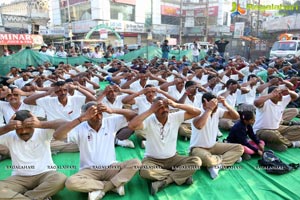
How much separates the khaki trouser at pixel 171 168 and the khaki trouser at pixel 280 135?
179cm

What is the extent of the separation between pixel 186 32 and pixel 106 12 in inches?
601

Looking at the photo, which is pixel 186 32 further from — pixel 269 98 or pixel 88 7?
pixel 269 98

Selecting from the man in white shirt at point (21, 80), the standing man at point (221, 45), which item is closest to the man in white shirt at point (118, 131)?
the man in white shirt at point (21, 80)

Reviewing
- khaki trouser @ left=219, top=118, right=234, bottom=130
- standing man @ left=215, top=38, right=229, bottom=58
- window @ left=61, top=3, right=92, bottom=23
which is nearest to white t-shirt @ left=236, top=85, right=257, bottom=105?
khaki trouser @ left=219, top=118, right=234, bottom=130

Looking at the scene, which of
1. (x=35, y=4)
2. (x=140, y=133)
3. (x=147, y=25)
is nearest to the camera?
(x=140, y=133)

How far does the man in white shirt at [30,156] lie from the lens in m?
2.92

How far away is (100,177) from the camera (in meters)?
3.29

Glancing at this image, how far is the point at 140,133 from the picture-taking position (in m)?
4.98

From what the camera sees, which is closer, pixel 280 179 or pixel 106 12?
pixel 280 179

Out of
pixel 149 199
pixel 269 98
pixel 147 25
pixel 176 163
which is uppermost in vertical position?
pixel 147 25

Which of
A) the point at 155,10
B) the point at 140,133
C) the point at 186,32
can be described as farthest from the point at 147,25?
the point at 140,133

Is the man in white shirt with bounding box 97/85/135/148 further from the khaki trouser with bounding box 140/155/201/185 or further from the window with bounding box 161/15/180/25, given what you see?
the window with bounding box 161/15/180/25

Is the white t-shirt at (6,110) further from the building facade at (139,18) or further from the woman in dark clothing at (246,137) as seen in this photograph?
the building facade at (139,18)

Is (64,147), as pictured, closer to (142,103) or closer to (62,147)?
(62,147)
